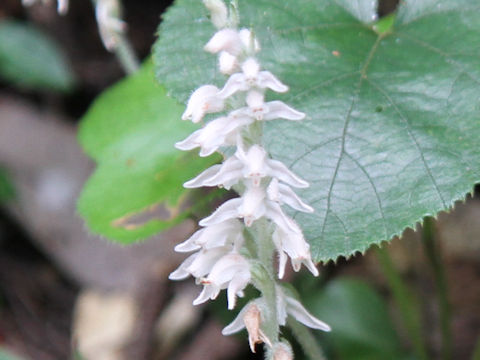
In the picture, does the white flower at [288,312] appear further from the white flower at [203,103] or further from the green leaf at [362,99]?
the white flower at [203,103]

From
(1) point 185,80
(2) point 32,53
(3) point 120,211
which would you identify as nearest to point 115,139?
(3) point 120,211

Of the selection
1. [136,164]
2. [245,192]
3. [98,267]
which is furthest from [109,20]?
[98,267]

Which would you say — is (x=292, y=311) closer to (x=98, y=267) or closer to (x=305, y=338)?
(x=305, y=338)

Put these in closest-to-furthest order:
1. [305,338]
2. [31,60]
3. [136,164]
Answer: [305,338] → [136,164] → [31,60]

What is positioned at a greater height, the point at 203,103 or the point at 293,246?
the point at 203,103

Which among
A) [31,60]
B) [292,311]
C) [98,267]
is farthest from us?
[31,60]

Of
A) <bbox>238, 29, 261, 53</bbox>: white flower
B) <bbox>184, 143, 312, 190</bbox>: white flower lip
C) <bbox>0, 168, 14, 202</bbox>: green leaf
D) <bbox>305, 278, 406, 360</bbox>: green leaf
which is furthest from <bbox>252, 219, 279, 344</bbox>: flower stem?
<bbox>0, 168, 14, 202</bbox>: green leaf

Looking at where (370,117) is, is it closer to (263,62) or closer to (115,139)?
(263,62)
